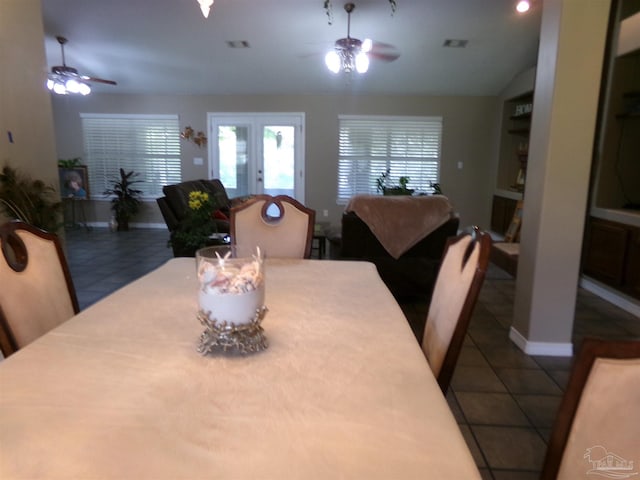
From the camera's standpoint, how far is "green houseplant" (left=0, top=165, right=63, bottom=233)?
9.54 feet

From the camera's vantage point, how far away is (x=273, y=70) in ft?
21.0

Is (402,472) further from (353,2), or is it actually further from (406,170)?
(406,170)

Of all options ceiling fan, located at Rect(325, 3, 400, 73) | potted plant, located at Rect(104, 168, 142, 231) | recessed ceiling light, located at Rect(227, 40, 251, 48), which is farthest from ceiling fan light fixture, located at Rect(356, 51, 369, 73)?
potted plant, located at Rect(104, 168, 142, 231)

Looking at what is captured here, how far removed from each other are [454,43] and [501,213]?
8.62ft

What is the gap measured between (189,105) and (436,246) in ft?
18.0

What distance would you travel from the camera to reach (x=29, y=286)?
1360 mm

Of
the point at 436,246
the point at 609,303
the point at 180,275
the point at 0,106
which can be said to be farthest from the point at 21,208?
the point at 609,303

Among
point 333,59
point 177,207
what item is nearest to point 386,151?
point 333,59

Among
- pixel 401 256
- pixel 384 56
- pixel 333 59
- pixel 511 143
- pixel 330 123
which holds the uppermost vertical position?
pixel 384 56

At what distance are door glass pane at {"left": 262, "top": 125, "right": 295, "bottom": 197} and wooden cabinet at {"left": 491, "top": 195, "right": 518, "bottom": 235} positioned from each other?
3.39 metres

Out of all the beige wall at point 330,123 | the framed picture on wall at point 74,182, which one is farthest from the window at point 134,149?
the framed picture on wall at point 74,182

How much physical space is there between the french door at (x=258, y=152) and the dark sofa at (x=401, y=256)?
4001 mm

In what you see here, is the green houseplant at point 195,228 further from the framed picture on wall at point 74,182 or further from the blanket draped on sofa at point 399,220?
the framed picture on wall at point 74,182

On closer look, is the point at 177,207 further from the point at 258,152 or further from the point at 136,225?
the point at 136,225
